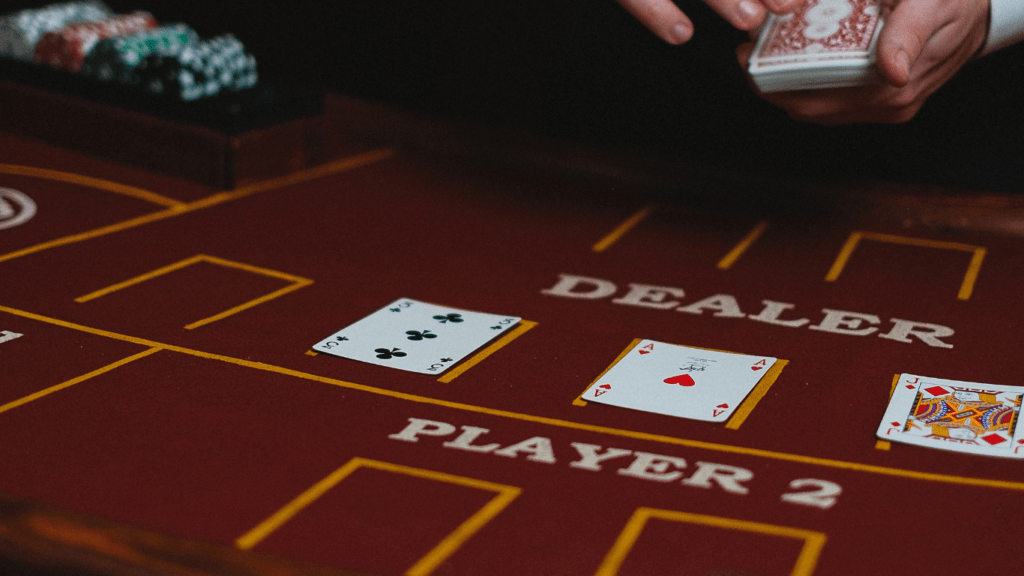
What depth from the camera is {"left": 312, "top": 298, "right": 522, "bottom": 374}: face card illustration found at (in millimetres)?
1300

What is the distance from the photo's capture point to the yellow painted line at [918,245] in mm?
1618

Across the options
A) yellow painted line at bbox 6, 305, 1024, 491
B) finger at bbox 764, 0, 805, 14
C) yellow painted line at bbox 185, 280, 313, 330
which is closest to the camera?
yellow painted line at bbox 6, 305, 1024, 491

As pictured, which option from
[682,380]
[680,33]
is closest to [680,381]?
[682,380]

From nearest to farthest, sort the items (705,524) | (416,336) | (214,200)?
1. (705,524)
2. (416,336)
3. (214,200)

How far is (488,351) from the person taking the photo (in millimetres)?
1344

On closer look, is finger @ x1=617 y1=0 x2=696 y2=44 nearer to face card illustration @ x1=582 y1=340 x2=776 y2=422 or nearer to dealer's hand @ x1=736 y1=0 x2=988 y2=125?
dealer's hand @ x1=736 y1=0 x2=988 y2=125

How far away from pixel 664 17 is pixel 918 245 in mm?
644

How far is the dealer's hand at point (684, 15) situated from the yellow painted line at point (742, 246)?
0.39m

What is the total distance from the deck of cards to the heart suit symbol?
56cm

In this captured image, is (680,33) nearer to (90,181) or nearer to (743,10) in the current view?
(743,10)

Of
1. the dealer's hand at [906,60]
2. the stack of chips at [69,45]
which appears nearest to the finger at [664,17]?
the dealer's hand at [906,60]

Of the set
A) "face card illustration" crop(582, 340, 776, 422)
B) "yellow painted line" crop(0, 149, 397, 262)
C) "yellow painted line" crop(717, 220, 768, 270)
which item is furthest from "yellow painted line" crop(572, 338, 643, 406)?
"yellow painted line" crop(0, 149, 397, 262)

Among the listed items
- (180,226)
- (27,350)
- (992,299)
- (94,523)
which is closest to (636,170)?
(992,299)

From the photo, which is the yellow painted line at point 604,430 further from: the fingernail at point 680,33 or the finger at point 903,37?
the fingernail at point 680,33
